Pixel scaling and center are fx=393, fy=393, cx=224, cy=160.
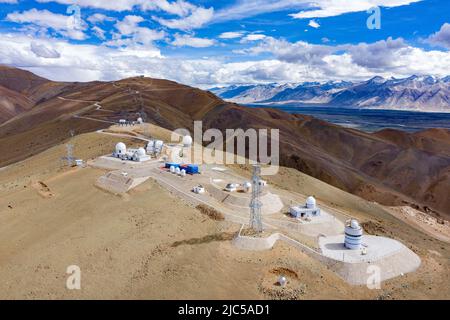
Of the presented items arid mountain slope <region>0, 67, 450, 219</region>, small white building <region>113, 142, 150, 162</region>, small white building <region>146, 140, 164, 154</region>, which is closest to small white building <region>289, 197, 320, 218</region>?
small white building <region>113, 142, 150, 162</region>

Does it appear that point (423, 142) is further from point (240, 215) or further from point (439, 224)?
point (240, 215)

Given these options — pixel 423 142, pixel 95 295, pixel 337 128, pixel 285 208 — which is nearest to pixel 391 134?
pixel 423 142

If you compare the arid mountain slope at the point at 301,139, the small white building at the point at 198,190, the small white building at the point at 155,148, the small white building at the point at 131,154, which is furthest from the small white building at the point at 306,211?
the arid mountain slope at the point at 301,139

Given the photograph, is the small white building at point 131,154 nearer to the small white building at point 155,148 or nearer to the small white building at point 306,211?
the small white building at point 155,148

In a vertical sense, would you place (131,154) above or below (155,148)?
below

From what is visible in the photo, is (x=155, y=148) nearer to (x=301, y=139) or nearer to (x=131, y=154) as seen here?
(x=131, y=154)

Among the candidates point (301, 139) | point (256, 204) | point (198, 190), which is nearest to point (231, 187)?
point (198, 190)

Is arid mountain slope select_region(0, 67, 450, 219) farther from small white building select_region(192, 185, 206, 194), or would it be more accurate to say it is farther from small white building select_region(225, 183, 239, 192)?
small white building select_region(192, 185, 206, 194)
